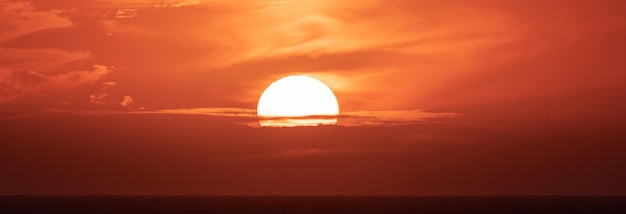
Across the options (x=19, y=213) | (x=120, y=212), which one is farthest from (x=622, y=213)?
(x=19, y=213)

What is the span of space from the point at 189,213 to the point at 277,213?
15.0 m

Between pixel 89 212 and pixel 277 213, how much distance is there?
102ft

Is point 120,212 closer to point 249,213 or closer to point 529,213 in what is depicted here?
point 249,213

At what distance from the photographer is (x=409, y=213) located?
165000 millimetres

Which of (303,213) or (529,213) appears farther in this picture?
(529,213)

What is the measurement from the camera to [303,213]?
156375 millimetres

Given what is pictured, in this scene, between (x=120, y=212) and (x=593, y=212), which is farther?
(x=593, y=212)

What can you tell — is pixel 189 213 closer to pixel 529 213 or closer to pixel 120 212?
pixel 120 212

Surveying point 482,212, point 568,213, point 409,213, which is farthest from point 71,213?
point 568,213

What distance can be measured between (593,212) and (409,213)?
34.8 meters

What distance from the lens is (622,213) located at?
16188cm

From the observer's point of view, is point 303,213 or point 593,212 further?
point 593,212

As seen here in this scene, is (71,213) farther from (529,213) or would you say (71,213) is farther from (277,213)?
(529,213)

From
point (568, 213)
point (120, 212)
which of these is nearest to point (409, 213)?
point (568, 213)
